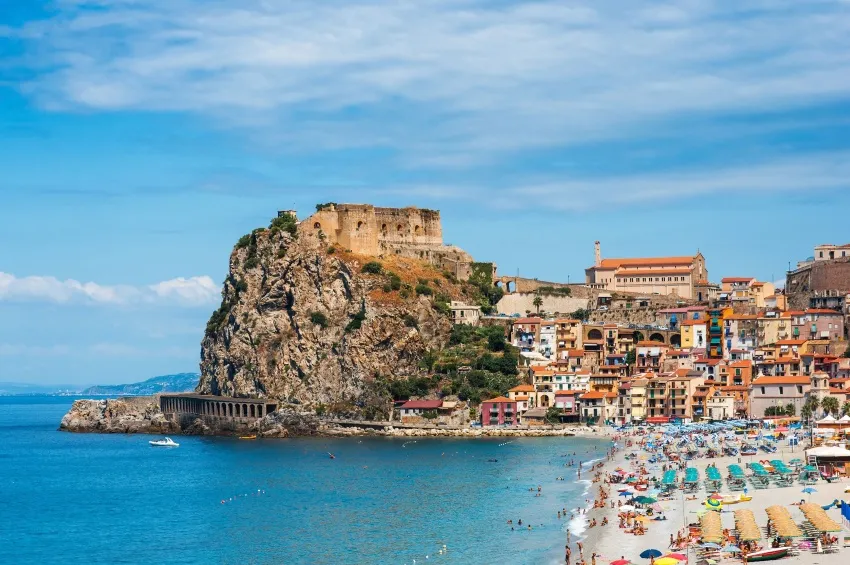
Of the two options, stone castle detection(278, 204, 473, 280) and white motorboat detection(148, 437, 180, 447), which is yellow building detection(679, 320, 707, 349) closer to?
stone castle detection(278, 204, 473, 280)

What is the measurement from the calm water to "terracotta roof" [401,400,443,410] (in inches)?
206

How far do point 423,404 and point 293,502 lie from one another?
104 ft

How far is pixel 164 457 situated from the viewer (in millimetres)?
77562

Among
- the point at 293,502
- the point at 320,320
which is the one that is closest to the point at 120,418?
the point at 320,320

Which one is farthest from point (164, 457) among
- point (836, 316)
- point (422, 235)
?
point (836, 316)

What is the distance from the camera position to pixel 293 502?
54.2m

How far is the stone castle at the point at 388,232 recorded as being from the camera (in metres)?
100

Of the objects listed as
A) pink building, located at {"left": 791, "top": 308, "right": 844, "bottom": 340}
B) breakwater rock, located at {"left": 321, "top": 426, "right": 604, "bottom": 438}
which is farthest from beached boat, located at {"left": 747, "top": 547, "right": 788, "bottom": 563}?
pink building, located at {"left": 791, "top": 308, "right": 844, "bottom": 340}

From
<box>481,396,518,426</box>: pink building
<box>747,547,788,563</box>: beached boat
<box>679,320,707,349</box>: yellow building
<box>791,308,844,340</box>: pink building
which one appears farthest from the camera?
<box>679,320,707,349</box>: yellow building

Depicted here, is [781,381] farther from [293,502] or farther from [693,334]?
[293,502]

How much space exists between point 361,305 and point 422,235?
19922 mm

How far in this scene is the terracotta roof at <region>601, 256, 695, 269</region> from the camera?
344 feet

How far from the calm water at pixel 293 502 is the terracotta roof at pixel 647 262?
Result: 33.6 metres

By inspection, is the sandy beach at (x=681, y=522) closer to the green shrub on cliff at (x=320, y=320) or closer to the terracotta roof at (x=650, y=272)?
the green shrub on cliff at (x=320, y=320)
